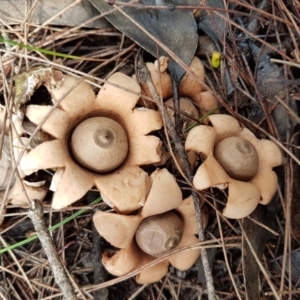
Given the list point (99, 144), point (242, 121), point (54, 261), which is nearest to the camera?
point (54, 261)

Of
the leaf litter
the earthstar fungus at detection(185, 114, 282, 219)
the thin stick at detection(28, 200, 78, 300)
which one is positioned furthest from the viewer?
the leaf litter

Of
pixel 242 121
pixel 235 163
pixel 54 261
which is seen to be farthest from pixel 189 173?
pixel 54 261

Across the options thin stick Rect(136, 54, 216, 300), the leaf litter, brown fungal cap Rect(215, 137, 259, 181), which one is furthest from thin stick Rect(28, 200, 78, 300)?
brown fungal cap Rect(215, 137, 259, 181)

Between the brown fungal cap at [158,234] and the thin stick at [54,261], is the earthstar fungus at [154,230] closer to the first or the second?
the brown fungal cap at [158,234]

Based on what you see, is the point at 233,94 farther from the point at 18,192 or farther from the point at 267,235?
the point at 18,192

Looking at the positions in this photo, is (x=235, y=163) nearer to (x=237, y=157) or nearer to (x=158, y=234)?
(x=237, y=157)

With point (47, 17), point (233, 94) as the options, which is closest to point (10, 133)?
point (47, 17)

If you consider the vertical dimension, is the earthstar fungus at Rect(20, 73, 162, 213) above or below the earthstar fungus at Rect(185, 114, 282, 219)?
above

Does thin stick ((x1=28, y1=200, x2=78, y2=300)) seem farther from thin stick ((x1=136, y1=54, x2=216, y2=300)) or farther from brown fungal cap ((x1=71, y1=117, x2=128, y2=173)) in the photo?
thin stick ((x1=136, y1=54, x2=216, y2=300))
